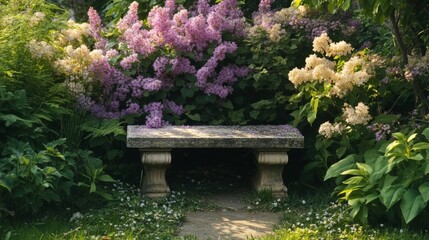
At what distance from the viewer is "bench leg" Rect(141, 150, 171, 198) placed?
641 cm

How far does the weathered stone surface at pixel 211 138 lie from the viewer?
20.8 ft

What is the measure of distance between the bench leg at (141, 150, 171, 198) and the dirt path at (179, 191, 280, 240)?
1.63ft

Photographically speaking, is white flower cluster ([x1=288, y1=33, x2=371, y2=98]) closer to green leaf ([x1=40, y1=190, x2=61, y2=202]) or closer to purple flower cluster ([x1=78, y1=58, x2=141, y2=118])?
purple flower cluster ([x1=78, y1=58, x2=141, y2=118])

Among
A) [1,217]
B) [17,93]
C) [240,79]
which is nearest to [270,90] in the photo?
[240,79]

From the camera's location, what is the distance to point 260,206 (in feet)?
20.9

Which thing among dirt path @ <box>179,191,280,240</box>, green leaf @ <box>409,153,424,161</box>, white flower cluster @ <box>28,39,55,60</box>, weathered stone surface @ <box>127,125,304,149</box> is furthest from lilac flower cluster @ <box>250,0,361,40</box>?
green leaf @ <box>409,153,424,161</box>

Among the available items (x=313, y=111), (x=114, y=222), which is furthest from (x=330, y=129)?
(x=114, y=222)

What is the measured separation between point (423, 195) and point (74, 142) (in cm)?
327

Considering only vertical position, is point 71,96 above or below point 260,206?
above

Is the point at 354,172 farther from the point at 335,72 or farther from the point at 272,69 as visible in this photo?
the point at 272,69

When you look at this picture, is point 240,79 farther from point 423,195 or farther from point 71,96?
point 423,195

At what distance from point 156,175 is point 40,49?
1583 mm

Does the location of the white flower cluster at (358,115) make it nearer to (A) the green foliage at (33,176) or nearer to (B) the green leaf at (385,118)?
(B) the green leaf at (385,118)

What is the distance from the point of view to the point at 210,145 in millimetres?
6453
